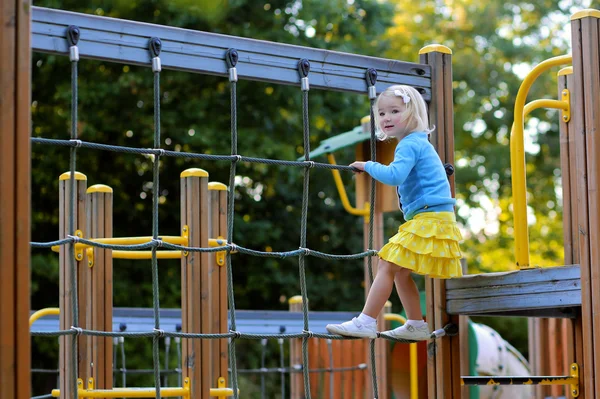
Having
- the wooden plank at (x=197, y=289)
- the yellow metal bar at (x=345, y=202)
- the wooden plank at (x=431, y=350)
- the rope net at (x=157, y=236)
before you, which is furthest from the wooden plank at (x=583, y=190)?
the yellow metal bar at (x=345, y=202)

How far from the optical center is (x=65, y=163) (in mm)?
11266

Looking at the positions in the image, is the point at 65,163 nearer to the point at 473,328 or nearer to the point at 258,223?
the point at 258,223

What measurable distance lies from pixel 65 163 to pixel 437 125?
8168 mm

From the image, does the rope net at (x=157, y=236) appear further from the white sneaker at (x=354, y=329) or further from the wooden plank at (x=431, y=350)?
the wooden plank at (x=431, y=350)

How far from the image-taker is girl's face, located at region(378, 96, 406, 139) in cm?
348

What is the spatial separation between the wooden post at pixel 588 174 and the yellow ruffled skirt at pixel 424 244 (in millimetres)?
451

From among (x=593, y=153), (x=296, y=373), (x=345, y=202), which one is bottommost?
(x=296, y=373)

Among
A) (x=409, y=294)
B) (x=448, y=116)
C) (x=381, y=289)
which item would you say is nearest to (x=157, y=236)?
(x=381, y=289)

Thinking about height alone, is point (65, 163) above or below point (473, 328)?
above

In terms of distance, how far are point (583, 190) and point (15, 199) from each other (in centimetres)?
199

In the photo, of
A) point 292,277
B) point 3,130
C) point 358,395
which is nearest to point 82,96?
point 292,277

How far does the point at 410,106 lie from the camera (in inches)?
138

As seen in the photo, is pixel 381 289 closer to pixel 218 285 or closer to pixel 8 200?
pixel 8 200

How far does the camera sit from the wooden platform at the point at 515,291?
3.41 meters
